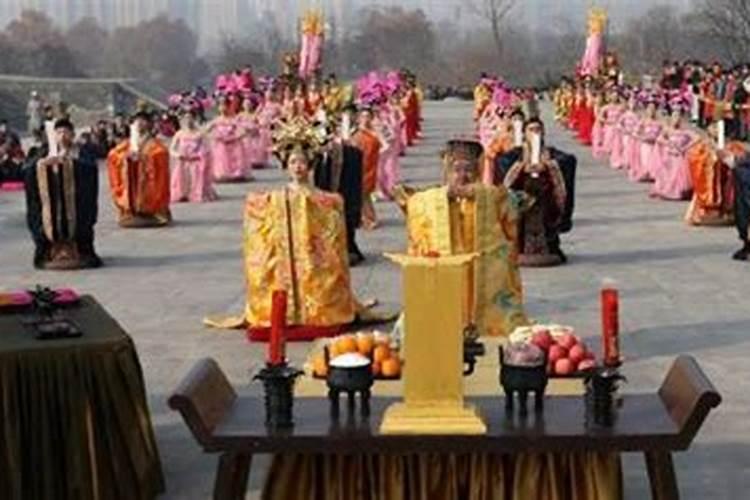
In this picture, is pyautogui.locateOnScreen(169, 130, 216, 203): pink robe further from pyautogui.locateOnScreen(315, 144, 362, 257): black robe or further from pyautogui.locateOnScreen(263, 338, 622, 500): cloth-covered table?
pyautogui.locateOnScreen(263, 338, 622, 500): cloth-covered table

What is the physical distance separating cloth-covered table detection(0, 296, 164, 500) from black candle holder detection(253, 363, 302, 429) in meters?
1.09

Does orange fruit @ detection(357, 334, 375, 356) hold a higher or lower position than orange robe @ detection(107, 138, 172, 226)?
higher

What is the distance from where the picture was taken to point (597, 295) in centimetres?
1133

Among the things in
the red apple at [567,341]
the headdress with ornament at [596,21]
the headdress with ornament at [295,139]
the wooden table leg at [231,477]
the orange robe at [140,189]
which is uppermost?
the headdress with ornament at [596,21]

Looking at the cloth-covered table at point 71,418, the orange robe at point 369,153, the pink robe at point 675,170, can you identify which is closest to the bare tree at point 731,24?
the pink robe at point 675,170

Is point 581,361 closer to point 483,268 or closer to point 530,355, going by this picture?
point 530,355

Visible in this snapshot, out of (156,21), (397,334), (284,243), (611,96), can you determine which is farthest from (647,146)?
(156,21)

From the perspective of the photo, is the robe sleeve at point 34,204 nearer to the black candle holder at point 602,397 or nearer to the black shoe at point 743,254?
the black shoe at point 743,254

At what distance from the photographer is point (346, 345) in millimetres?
6004

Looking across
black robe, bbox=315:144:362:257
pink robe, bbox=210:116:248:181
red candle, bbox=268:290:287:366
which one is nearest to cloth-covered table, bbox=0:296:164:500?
red candle, bbox=268:290:287:366

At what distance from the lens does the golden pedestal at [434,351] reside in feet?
16.0

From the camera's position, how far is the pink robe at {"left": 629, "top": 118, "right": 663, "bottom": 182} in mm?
19203

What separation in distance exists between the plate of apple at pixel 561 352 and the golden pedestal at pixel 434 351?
0.99 meters

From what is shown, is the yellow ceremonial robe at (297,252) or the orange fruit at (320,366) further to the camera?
the yellow ceremonial robe at (297,252)
